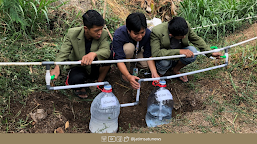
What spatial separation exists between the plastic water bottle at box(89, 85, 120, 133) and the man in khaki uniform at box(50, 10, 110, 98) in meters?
0.45

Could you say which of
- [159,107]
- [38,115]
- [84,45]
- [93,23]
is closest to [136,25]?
[93,23]

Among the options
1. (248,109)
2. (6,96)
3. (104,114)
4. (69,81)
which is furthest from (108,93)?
(248,109)

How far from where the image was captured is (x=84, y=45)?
3.04 m

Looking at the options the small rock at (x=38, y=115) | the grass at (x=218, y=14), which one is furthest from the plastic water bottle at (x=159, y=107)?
the grass at (x=218, y=14)

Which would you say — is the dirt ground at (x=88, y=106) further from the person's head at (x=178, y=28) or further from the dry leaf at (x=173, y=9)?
the dry leaf at (x=173, y=9)

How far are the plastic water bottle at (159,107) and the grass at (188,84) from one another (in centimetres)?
21

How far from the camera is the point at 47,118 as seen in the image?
281cm

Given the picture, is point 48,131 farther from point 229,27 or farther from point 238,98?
point 229,27

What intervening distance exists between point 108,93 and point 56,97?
0.84 m

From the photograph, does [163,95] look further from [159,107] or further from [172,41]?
[172,41]

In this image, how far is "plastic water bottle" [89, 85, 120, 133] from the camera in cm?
279

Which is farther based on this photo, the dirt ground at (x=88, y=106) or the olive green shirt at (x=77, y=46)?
the olive green shirt at (x=77, y=46)

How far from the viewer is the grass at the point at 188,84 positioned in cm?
271

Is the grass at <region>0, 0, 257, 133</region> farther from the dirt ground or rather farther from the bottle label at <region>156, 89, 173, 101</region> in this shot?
the bottle label at <region>156, 89, 173, 101</region>
